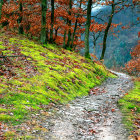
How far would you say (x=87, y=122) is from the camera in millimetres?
7352

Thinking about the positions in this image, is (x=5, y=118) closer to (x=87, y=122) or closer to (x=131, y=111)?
(x=87, y=122)

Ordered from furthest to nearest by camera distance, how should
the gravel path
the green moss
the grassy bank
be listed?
the grassy bank
the gravel path
the green moss

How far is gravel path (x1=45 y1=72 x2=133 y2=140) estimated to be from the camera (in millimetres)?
6047

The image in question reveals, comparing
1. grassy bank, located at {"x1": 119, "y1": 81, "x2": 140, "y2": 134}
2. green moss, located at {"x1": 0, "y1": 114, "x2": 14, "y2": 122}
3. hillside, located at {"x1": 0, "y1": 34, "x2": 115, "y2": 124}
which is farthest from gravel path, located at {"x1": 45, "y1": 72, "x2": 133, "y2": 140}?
green moss, located at {"x1": 0, "y1": 114, "x2": 14, "y2": 122}

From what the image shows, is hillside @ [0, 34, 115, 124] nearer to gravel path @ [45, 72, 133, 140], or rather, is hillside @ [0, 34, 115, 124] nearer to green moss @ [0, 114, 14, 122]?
green moss @ [0, 114, 14, 122]

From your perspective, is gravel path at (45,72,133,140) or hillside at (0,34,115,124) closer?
gravel path at (45,72,133,140)

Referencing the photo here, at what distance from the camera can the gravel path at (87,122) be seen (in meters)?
6.05

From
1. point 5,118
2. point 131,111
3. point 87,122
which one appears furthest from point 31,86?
point 131,111

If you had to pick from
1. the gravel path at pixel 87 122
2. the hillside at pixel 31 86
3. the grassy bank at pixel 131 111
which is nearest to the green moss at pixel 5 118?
the hillside at pixel 31 86

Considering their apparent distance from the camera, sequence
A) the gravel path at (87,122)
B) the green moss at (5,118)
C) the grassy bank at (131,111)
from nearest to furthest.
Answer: the green moss at (5,118) → the gravel path at (87,122) → the grassy bank at (131,111)

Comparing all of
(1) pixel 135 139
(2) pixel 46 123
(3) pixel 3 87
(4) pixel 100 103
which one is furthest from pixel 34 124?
(4) pixel 100 103

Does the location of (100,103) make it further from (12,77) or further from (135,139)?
(12,77)

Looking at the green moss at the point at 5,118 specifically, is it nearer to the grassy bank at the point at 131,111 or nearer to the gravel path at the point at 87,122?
the gravel path at the point at 87,122

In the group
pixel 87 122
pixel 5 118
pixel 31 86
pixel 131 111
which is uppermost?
pixel 31 86
